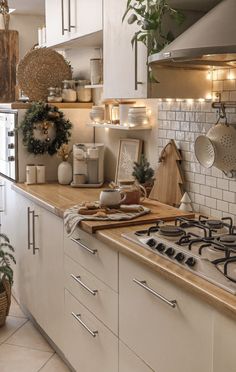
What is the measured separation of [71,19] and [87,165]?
0.94 m

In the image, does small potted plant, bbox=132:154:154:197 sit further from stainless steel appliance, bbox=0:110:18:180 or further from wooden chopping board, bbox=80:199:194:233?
stainless steel appliance, bbox=0:110:18:180

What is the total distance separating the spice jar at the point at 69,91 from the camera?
3.75m

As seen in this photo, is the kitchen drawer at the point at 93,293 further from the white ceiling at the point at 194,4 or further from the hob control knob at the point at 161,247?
the white ceiling at the point at 194,4

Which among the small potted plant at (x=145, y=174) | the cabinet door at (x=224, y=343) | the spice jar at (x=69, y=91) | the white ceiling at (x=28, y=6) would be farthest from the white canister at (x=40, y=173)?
the cabinet door at (x=224, y=343)

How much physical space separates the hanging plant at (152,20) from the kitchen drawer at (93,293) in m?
1.08

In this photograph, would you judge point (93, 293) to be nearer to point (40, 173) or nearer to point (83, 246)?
point (83, 246)

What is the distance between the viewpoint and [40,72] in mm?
3777

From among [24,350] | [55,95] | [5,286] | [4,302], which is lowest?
[24,350]

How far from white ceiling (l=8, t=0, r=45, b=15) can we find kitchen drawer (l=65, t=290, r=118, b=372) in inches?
101

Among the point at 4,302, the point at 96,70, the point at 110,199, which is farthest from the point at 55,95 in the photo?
the point at 4,302

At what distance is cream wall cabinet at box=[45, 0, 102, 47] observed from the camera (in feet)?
10.0

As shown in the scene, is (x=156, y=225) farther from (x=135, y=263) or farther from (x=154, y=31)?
(x=154, y=31)

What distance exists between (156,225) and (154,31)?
870 mm

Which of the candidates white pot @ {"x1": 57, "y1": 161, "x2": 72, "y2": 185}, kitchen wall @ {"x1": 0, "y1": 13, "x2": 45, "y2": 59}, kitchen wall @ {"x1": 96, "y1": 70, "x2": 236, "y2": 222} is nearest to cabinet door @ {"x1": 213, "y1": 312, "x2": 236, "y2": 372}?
kitchen wall @ {"x1": 96, "y1": 70, "x2": 236, "y2": 222}
